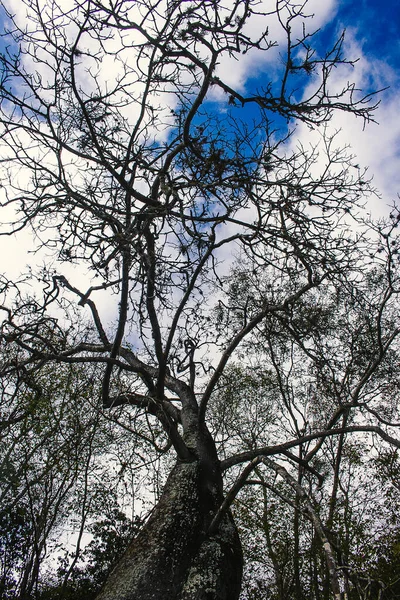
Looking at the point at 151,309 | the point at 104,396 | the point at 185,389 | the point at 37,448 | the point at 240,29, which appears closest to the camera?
the point at 240,29

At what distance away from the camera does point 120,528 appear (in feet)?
36.4

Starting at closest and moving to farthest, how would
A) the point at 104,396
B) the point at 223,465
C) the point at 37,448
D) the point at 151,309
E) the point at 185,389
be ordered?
the point at 151,309
the point at 223,465
the point at 104,396
the point at 185,389
the point at 37,448

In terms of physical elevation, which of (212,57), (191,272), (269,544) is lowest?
(269,544)

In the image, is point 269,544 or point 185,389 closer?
point 185,389

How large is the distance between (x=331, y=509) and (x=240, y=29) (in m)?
10.8

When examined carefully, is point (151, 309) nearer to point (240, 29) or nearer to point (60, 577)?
point (240, 29)

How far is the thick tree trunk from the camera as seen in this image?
2.95 m

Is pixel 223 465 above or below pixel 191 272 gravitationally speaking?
below

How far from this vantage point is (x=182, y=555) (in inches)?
126

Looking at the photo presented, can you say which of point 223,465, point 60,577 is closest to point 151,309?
point 223,465

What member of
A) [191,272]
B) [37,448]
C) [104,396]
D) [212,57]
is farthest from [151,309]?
[37,448]

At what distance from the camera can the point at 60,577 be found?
1108cm

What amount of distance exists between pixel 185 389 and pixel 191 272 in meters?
1.60

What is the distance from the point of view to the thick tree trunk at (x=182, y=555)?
9.69ft
